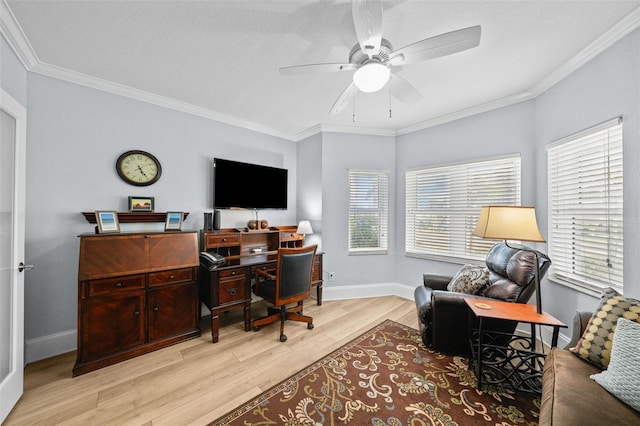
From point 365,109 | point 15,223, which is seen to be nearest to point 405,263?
point 365,109

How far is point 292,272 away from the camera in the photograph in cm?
255

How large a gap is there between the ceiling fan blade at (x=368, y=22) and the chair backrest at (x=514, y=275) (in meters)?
1.89

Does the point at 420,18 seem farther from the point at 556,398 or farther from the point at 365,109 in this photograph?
the point at 556,398

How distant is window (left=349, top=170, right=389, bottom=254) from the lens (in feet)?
12.6

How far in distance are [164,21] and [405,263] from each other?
3.92m

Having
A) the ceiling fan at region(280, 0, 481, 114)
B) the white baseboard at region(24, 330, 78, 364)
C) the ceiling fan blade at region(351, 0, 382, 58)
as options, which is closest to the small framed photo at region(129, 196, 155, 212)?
the white baseboard at region(24, 330, 78, 364)

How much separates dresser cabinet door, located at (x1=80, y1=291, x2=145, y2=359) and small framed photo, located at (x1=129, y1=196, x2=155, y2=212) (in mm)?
925

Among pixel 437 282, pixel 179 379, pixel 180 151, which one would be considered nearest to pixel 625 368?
pixel 437 282

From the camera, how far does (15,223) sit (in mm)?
1667

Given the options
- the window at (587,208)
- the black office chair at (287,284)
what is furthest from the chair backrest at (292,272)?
the window at (587,208)

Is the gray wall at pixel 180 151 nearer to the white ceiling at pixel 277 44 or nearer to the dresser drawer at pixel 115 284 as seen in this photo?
the white ceiling at pixel 277 44

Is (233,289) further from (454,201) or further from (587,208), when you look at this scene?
(587,208)

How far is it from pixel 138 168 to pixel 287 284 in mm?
2111

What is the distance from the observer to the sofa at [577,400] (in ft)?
3.23
